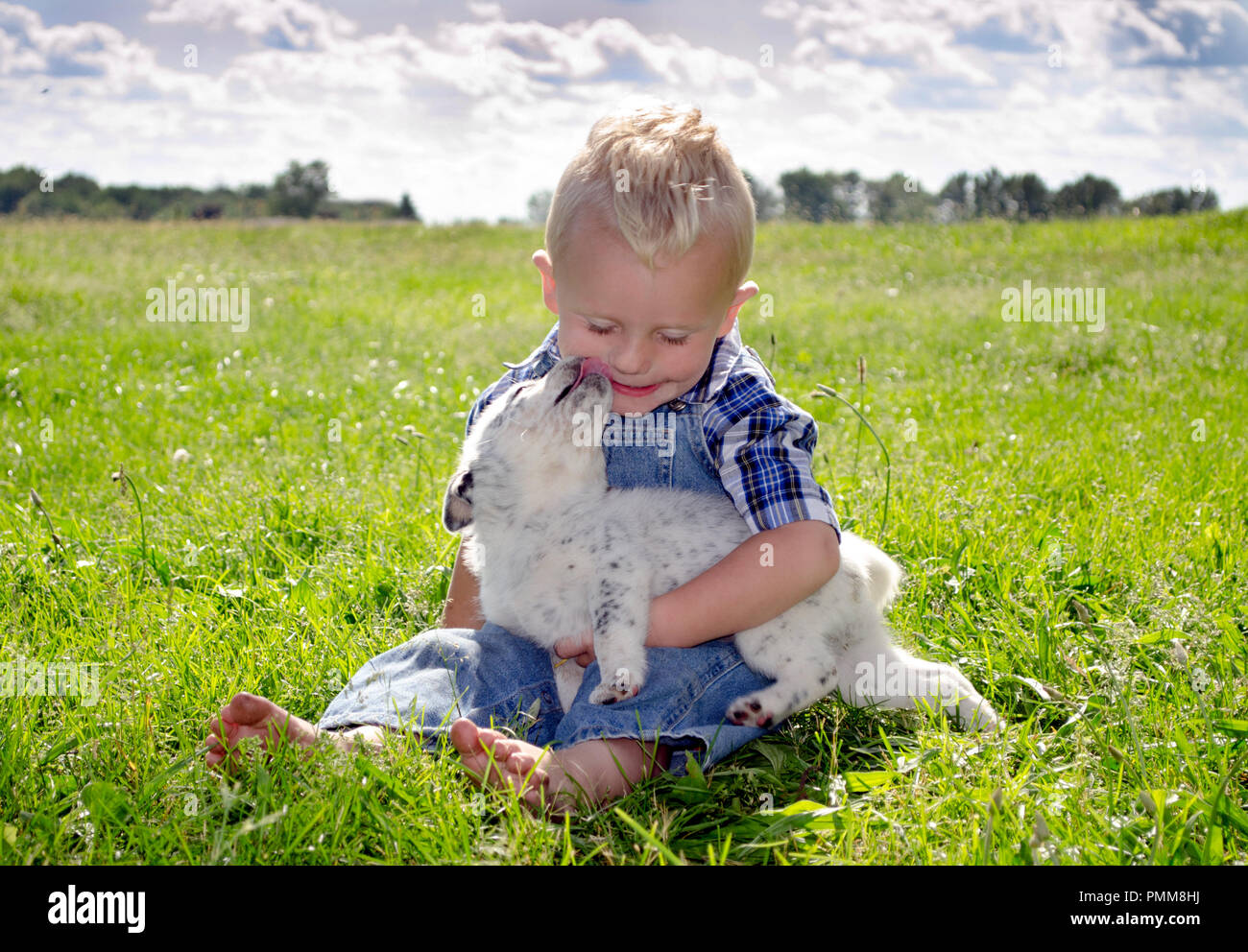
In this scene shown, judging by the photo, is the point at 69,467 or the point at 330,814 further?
the point at 69,467

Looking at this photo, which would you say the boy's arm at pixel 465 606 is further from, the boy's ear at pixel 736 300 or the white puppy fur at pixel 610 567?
the boy's ear at pixel 736 300

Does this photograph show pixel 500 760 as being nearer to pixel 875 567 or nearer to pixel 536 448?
pixel 536 448

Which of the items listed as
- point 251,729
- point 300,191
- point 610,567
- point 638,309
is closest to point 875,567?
point 610,567

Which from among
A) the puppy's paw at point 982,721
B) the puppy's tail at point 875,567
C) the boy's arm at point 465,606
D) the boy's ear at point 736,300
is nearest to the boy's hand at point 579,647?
the boy's arm at point 465,606

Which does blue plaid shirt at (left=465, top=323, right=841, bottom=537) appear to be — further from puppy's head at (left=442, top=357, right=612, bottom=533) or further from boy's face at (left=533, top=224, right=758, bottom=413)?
puppy's head at (left=442, top=357, right=612, bottom=533)

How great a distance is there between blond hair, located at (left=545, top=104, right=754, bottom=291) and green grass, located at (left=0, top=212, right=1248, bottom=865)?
1.51 metres

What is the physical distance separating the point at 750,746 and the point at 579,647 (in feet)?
2.00

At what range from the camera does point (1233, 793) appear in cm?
245

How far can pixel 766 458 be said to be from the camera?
9.53 ft

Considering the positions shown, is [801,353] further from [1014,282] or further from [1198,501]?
[1014,282]
